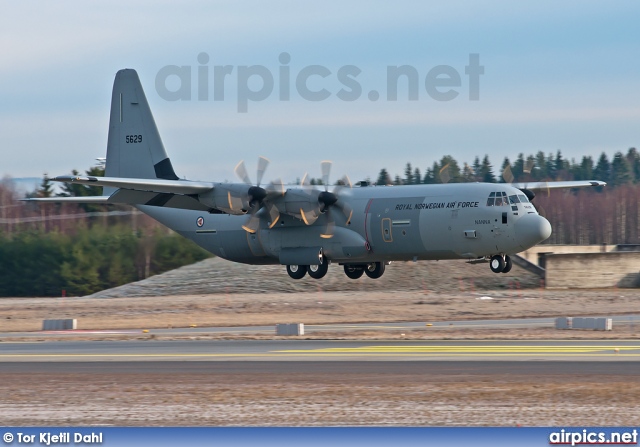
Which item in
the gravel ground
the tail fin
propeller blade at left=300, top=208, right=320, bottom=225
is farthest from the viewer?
the tail fin

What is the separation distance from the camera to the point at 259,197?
1513 inches

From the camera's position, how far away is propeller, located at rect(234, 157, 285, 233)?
38344mm

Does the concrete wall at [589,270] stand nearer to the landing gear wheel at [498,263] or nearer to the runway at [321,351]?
Result: the landing gear wheel at [498,263]

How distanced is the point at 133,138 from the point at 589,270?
3139 centimetres

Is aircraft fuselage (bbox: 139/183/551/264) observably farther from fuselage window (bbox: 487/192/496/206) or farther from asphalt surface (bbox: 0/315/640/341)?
asphalt surface (bbox: 0/315/640/341)

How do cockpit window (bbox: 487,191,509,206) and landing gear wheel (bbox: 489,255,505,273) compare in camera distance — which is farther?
landing gear wheel (bbox: 489,255,505,273)

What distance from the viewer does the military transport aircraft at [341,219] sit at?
37.4 metres

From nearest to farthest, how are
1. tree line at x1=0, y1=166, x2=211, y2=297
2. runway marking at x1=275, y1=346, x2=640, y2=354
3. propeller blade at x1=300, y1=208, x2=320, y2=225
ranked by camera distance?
runway marking at x1=275, y1=346, x2=640, y2=354 < propeller blade at x1=300, y1=208, x2=320, y2=225 < tree line at x1=0, y1=166, x2=211, y2=297

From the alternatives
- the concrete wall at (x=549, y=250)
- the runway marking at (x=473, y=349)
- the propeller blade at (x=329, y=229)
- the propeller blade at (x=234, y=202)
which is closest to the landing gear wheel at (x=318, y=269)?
the propeller blade at (x=329, y=229)

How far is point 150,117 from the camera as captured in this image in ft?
153

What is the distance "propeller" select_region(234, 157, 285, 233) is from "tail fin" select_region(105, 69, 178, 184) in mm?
6230

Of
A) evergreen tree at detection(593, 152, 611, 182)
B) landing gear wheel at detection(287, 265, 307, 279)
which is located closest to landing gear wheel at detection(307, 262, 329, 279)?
landing gear wheel at detection(287, 265, 307, 279)

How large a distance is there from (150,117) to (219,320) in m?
10.8

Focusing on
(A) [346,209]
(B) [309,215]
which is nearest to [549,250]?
(A) [346,209]
